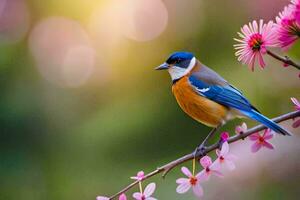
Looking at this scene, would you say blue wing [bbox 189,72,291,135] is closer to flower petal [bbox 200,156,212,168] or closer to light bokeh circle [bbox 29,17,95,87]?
flower petal [bbox 200,156,212,168]

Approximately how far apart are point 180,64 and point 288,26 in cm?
61

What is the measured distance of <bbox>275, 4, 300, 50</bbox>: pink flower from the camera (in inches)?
39.8

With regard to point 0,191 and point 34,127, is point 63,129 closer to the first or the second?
point 34,127

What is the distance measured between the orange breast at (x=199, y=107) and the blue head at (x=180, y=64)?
0.15ft

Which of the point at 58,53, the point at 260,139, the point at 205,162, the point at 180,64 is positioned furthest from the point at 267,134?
the point at 58,53

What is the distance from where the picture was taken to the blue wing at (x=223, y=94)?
1.42 metres

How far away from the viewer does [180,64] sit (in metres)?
1.62

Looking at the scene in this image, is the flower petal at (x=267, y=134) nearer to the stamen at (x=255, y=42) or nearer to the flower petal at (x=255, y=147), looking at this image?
the flower petal at (x=255, y=147)

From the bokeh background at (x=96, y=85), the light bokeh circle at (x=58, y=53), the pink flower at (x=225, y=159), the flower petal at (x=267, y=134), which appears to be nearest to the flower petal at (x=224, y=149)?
the pink flower at (x=225, y=159)

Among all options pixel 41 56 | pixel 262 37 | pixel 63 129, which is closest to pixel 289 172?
pixel 63 129

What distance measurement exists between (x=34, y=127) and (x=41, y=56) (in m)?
0.39

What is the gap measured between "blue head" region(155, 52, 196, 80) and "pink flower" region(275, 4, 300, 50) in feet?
1.88

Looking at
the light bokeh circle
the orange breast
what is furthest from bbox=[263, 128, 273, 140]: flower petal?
the light bokeh circle

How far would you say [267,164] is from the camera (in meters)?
3.00
